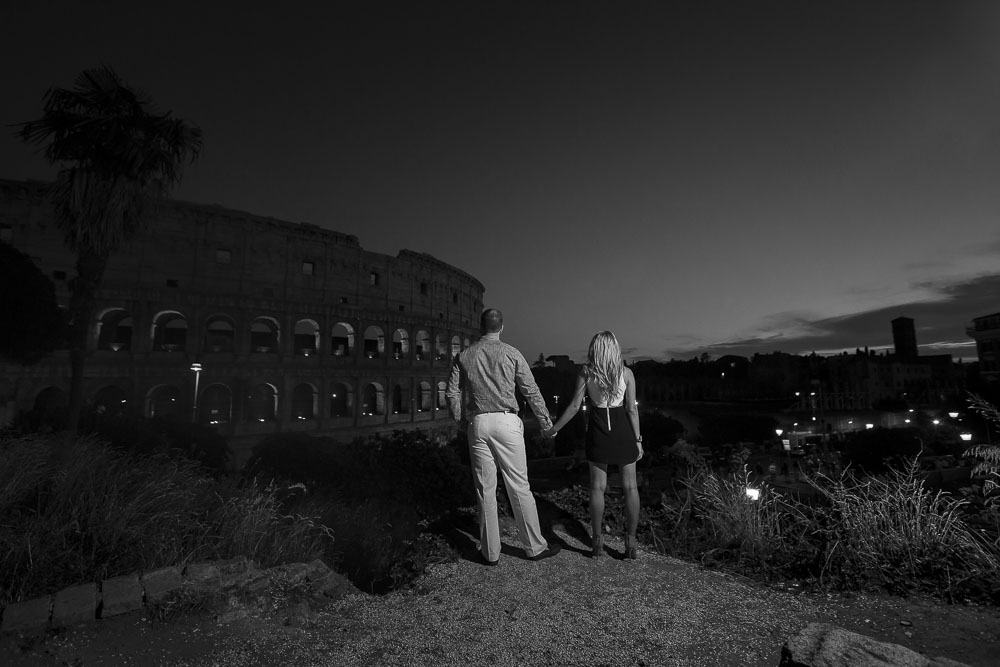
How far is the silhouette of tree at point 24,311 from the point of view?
1942 cm

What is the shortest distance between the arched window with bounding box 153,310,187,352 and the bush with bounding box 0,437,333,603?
27.1 meters

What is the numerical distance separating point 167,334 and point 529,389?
3645 centimetres

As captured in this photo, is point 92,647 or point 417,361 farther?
point 417,361

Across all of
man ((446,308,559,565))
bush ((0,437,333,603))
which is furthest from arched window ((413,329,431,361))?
man ((446,308,559,565))

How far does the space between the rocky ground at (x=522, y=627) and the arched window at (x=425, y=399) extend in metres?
36.7

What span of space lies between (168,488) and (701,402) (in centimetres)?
11085

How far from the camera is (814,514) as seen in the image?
14.4 ft

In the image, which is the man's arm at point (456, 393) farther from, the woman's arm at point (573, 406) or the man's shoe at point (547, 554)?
the man's shoe at point (547, 554)

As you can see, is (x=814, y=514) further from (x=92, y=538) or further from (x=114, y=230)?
(x=114, y=230)

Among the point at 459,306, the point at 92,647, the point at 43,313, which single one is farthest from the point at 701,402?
the point at 92,647

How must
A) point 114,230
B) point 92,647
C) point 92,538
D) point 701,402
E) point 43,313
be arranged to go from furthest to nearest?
point 701,402, point 43,313, point 114,230, point 92,538, point 92,647

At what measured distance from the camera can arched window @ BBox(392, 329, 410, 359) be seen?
38.6 meters

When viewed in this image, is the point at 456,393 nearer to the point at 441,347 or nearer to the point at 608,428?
the point at 608,428

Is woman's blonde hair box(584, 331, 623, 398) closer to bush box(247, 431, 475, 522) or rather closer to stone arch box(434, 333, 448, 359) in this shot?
bush box(247, 431, 475, 522)
